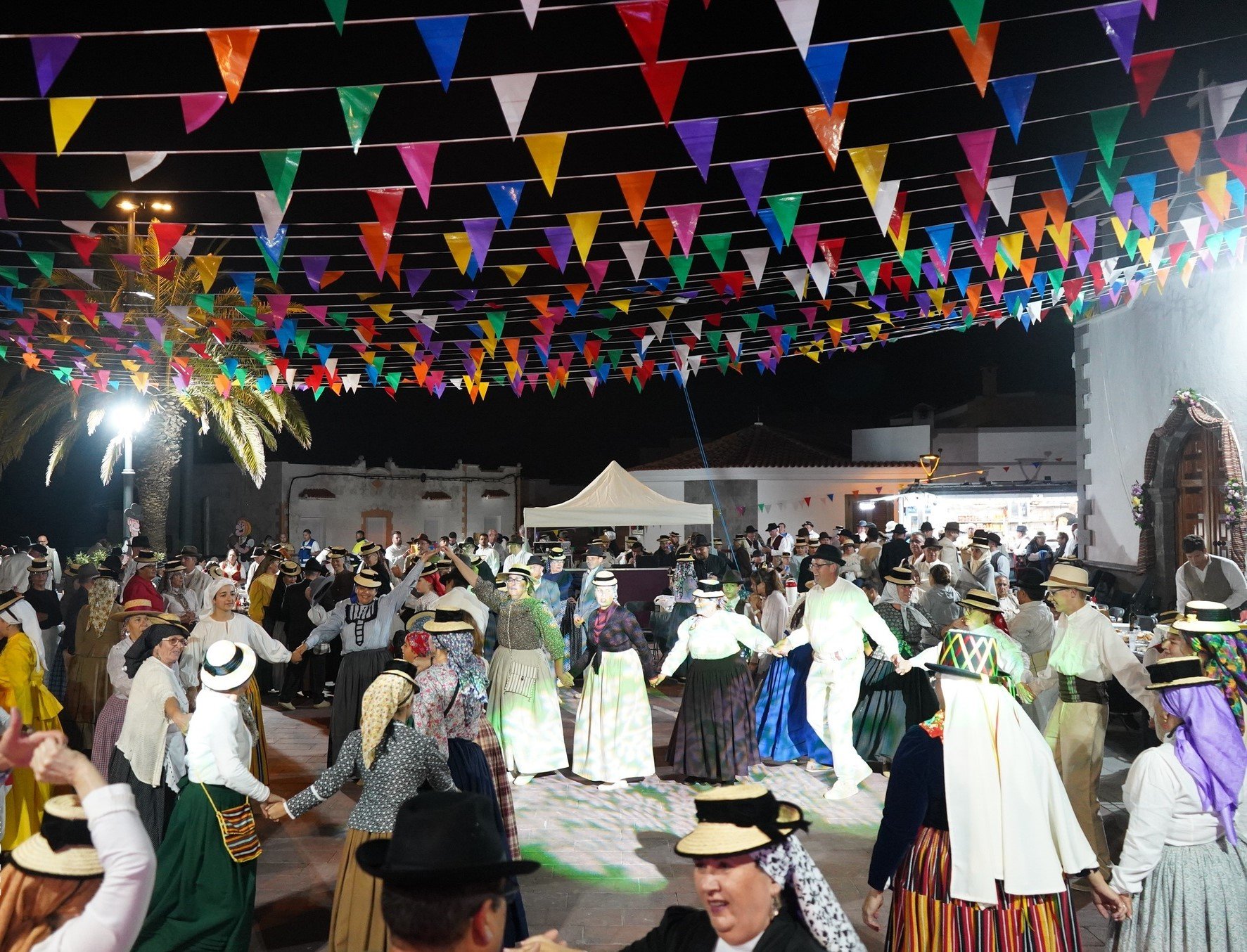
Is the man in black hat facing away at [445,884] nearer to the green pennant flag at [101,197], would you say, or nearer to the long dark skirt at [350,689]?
the green pennant flag at [101,197]

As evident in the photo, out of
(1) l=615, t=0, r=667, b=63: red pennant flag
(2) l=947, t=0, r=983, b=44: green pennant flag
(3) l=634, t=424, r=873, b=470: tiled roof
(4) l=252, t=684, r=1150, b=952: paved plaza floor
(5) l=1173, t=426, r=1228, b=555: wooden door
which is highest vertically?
(3) l=634, t=424, r=873, b=470: tiled roof

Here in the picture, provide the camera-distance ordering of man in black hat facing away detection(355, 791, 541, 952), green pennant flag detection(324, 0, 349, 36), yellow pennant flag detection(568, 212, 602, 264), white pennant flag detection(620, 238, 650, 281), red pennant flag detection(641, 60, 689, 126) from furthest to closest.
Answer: white pennant flag detection(620, 238, 650, 281) < yellow pennant flag detection(568, 212, 602, 264) < red pennant flag detection(641, 60, 689, 126) < green pennant flag detection(324, 0, 349, 36) < man in black hat facing away detection(355, 791, 541, 952)

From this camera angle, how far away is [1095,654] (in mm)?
5742

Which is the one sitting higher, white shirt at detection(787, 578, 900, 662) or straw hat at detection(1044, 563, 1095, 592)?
straw hat at detection(1044, 563, 1095, 592)

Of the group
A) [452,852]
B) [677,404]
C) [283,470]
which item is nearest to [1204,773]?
[452,852]

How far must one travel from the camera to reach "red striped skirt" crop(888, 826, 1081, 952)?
358 centimetres

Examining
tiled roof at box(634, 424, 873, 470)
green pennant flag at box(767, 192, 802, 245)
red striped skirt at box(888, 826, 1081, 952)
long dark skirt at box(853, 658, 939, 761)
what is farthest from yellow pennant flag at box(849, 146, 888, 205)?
tiled roof at box(634, 424, 873, 470)

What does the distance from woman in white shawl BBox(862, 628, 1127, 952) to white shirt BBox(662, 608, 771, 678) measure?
13.8 ft

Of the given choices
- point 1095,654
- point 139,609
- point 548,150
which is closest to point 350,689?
point 139,609

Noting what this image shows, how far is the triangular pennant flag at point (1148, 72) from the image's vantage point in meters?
4.94

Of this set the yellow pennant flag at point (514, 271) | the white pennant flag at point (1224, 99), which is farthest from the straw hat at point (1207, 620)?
the yellow pennant flag at point (514, 271)

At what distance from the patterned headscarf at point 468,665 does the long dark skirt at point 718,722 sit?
1787 millimetres

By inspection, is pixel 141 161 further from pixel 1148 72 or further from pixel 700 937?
pixel 1148 72

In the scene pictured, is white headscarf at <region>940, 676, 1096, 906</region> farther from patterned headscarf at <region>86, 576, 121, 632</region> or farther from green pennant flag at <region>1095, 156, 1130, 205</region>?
patterned headscarf at <region>86, 576, 121, 632</region>
